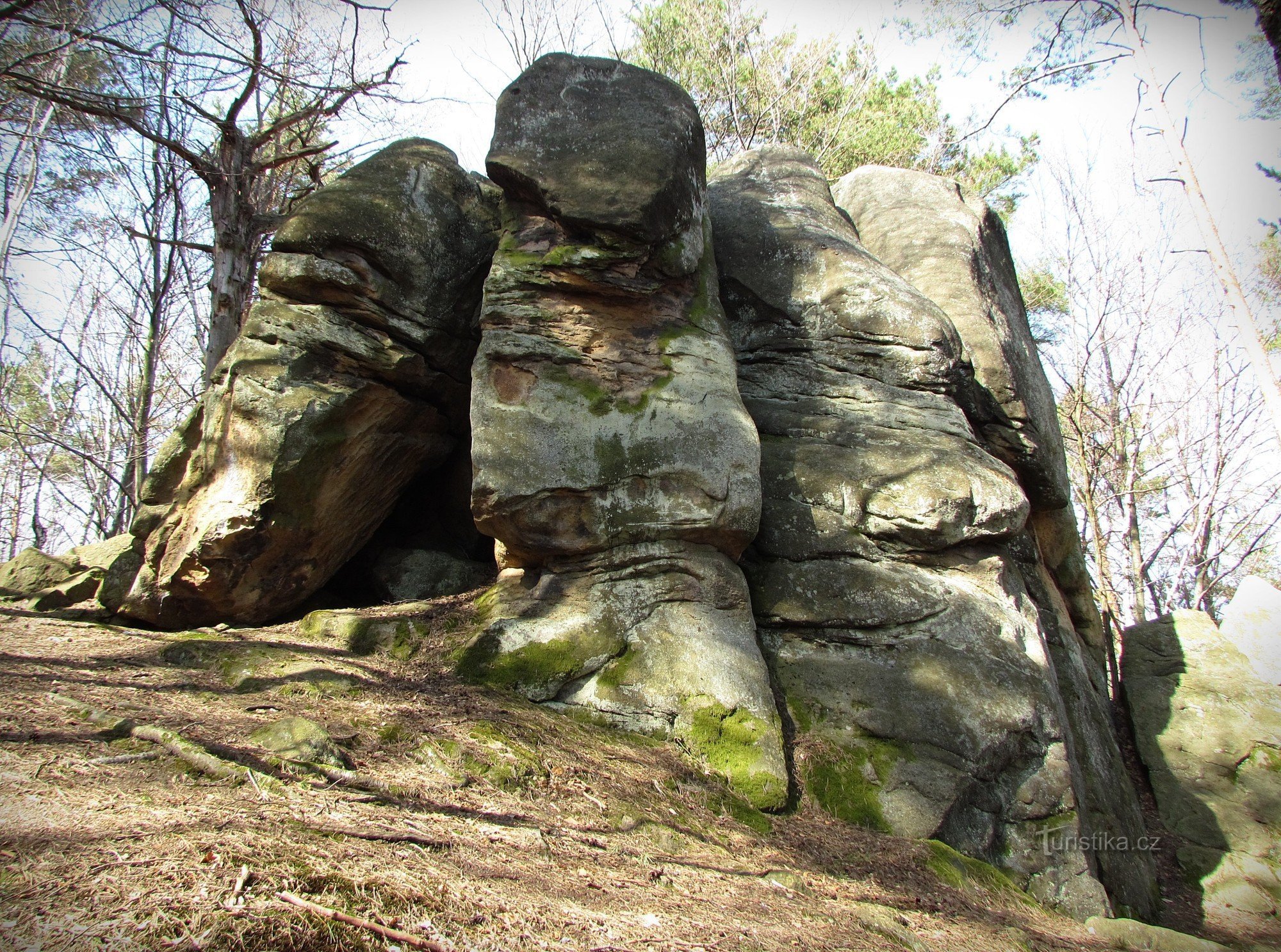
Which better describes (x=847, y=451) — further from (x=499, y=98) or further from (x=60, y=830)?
(x=60, y=830)

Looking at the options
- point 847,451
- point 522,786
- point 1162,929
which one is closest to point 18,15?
point 522,786

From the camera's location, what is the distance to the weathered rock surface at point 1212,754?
850 cm

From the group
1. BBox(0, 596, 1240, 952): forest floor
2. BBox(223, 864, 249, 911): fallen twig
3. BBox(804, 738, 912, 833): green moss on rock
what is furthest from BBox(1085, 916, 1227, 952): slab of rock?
BBox(223, 864, 249, 911): fallen twig

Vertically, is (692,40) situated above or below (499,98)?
above

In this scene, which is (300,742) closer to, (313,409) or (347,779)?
(347,779)

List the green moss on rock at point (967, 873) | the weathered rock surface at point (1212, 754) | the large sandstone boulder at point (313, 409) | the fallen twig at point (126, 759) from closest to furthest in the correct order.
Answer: the fallen twig at point (126, 759), the green moss on rock at point (967, 873), the large sandstone boulder at point (313, 409), the weathered rock surface at point (1212, 754)

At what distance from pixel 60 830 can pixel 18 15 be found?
6.37 m

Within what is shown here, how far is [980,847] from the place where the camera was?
569 centimetres

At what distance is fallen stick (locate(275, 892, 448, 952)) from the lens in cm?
235

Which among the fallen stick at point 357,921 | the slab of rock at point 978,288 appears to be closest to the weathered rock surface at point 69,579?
the fallen stick at point 357,921

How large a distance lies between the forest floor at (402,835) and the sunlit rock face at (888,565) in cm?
78

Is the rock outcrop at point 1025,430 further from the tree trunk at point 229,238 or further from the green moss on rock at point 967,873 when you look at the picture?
the tree trunk at point 229,238

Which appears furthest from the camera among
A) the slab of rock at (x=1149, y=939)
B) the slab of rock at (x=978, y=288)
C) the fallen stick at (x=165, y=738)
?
the slab of rock at (x=978, y=288)

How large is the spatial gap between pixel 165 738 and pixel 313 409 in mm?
3786
